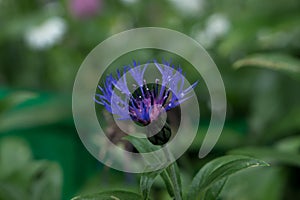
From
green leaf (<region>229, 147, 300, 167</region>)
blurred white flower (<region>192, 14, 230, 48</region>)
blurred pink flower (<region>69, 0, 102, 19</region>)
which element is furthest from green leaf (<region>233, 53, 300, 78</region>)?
blurred pink flower (<region>69, 0, 102, 19</region>)

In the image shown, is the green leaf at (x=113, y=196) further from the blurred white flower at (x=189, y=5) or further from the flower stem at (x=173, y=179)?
the blurred white flower at (x=189, y=5)

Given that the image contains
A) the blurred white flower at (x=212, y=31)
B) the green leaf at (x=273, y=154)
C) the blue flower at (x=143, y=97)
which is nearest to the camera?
the blue flower at (x=143, y=97)

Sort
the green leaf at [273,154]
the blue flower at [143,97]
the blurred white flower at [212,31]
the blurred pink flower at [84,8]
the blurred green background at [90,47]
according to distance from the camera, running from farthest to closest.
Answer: the blurred pink flower at [84,8]
the blurred white flower at [212,31]
the blurred green background at [90,47]
the green leaf at [273,154]
the blue flower at [143,97]

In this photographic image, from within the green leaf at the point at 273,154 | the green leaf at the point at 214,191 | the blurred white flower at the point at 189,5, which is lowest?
the green leaf at the point at 273,154

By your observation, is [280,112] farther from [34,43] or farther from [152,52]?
[34,43]

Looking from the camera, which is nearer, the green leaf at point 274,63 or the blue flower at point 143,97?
the blue flower at point 143,97

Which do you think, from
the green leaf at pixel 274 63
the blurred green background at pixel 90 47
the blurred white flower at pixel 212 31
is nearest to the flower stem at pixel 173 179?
the blurred green background at pixel 90 47
